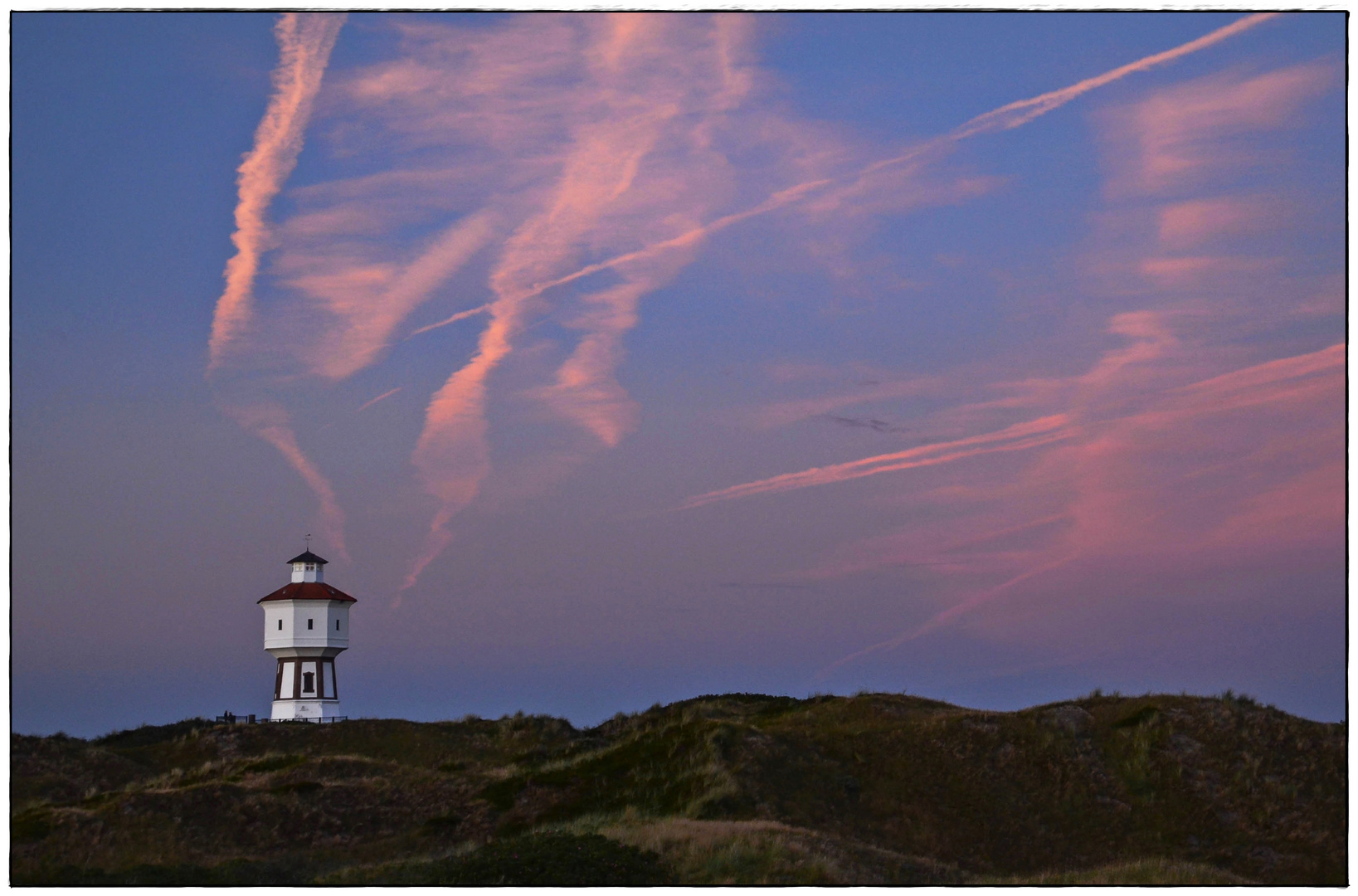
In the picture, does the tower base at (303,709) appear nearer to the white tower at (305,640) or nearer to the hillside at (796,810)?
the white tower at (305,640)

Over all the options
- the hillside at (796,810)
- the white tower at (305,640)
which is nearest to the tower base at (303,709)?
Answer: the white tower at (305,640)

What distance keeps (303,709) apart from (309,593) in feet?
24.5

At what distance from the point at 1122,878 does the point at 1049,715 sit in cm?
1641

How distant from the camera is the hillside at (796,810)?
119 ft

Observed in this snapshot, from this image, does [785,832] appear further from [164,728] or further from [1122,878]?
[164,728]

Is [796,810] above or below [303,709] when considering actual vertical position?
below

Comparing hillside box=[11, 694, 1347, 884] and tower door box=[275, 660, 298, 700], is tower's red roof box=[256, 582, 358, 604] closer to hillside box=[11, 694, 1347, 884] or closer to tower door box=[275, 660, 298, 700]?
A: tower door box=[275, 660, 298, 700]

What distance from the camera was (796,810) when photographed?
142ft

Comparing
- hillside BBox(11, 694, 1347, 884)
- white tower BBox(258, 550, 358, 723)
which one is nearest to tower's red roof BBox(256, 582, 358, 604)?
white tower BBox(258, 550, 358, 723)

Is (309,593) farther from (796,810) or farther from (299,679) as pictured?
(796,810)

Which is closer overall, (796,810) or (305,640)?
(796,810)

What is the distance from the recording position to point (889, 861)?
37.3m

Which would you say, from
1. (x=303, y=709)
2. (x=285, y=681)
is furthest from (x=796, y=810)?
(x=285, y=681)

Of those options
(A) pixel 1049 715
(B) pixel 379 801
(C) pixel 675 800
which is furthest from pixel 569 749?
(A) pixel 1049 715
